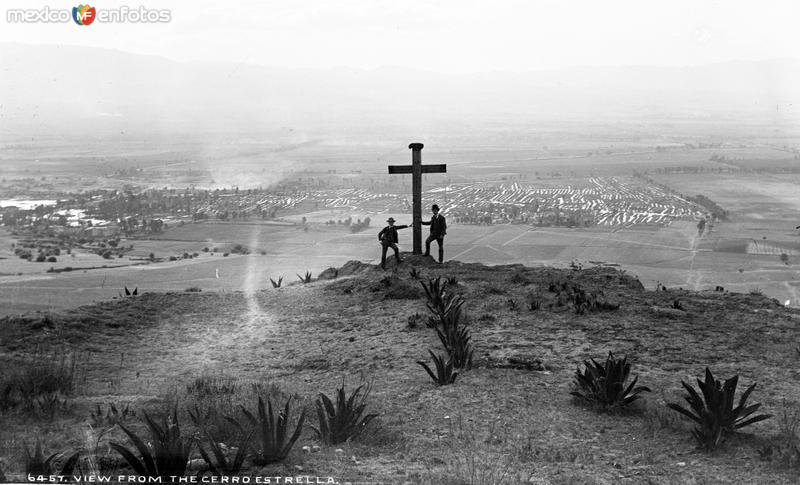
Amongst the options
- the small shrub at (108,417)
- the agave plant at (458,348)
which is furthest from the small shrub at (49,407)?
the agave plant at (458,348)

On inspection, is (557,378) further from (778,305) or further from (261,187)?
(261,187)

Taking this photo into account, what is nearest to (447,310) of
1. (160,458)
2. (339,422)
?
(339,422)

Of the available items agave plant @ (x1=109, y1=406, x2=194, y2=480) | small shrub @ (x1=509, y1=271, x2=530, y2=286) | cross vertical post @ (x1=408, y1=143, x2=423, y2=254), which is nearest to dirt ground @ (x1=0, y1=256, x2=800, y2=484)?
small shrub @ (x1=509, y1=271, x2=530, y2=286)

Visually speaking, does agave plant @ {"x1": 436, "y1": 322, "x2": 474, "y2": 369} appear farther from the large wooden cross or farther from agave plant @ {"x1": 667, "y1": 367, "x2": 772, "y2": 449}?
the large wooden cross

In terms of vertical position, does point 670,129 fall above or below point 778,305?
above

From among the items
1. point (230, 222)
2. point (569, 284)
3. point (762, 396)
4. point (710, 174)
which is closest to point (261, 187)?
point (230, 222)

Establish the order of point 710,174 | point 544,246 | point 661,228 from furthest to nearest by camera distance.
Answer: point 710,174 < point 661,228 < point 544,246

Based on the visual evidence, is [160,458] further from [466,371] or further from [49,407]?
[466,371]
